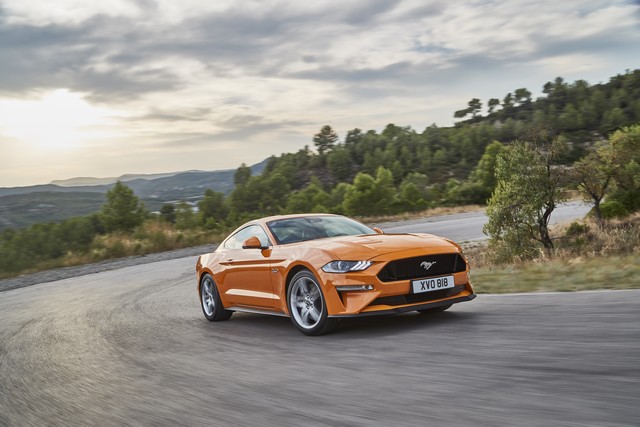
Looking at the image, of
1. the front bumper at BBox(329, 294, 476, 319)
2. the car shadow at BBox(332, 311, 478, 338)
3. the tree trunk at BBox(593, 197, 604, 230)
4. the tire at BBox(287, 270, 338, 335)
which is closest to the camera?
the front bumper at BBox(329, 294, 476, 319)

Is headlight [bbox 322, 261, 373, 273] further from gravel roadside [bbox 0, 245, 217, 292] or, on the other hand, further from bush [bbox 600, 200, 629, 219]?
bush [bbox 600, 200, 629, 219]

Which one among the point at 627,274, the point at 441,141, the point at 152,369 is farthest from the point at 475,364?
the point at 441,141

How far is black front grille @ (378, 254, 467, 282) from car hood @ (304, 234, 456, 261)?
13 cm

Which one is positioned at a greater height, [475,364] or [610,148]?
[610,148]

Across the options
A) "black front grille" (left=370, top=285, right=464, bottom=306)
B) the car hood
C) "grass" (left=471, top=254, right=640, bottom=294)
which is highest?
the car hood

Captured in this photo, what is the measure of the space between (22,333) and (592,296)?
853 centimetres

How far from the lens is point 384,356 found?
5676 millimetres

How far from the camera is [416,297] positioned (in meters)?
6.85

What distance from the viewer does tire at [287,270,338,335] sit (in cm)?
698

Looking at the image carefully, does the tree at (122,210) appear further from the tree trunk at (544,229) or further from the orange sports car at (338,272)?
the orange sports car at (338,272)

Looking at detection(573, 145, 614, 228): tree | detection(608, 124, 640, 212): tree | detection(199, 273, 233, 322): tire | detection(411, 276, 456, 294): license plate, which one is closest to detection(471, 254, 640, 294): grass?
detection(411, 276, 456, 294): license plate

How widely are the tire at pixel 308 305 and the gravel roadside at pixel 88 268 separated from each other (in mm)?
17636

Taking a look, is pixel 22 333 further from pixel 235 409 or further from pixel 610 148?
pixel 610 148

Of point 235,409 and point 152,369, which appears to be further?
point 152,369
